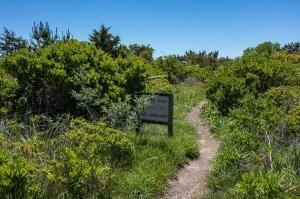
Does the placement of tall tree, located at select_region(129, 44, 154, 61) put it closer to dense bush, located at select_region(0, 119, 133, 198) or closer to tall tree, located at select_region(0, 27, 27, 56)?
tall tree, located at select_region(0, 27, 27, 56)

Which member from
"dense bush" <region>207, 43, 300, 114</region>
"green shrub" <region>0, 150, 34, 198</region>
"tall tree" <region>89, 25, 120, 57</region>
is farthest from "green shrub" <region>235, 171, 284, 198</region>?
"tall tree" <region>89, 25, 120, 57</region>

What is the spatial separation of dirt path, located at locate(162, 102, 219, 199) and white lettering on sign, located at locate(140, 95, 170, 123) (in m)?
1.19

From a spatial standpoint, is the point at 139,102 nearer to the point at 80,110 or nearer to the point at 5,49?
the point at 80,110

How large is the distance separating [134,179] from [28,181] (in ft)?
6.08

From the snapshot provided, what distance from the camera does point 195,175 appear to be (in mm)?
8211

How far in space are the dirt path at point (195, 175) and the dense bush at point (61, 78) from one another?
7.65ft

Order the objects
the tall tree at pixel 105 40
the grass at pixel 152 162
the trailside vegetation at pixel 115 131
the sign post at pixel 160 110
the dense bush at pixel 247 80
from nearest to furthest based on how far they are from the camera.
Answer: the trailside vegetation at pixel 115 131
the grass at pixel 152 162
the sign post at pixel 160 110
the dense bush at pixel 247 80
the tall tree at pixel 105 40

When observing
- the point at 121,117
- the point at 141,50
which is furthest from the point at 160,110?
the point at 141,50

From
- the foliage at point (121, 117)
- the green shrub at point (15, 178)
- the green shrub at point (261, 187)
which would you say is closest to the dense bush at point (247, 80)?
the foliage at point (121, 117)

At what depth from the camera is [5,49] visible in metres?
24.6

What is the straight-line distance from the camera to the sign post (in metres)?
9.94

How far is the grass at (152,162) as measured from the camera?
655cm


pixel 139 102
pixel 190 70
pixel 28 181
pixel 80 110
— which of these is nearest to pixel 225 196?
pixel 28 181

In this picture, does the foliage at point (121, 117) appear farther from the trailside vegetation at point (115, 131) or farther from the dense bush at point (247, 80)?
the dense bush at point (247, 80)
